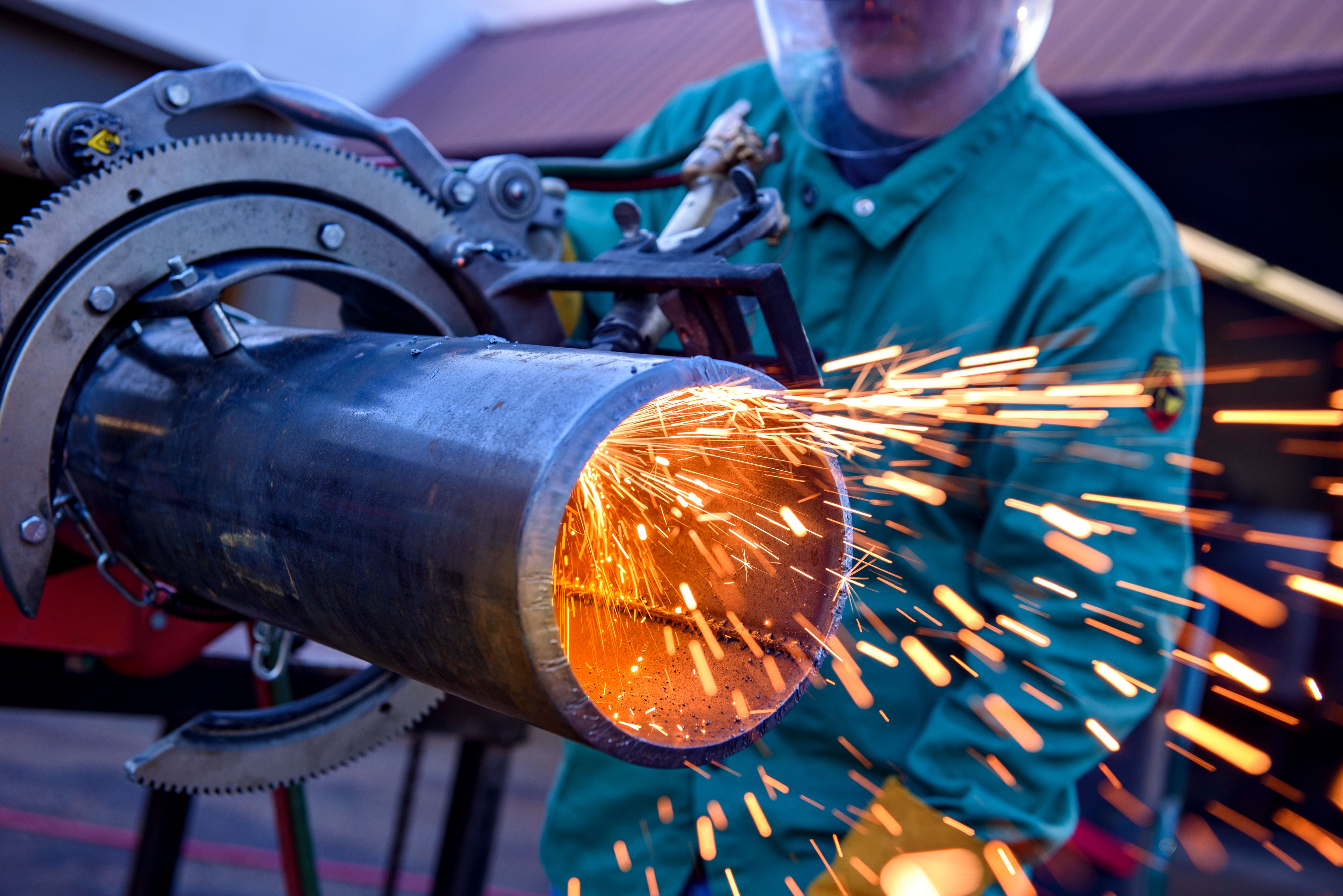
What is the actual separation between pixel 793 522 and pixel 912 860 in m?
0.77

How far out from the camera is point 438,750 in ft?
20.9

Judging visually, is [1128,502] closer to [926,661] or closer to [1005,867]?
[926,661]

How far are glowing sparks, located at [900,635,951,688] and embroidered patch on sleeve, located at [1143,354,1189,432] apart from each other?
0.48 meters

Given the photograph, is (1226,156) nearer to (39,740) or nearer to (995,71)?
(995,71)

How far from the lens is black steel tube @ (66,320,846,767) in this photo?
700 millimetres

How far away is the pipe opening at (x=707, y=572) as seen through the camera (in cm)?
84

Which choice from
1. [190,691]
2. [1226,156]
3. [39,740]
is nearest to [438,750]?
[39,740]

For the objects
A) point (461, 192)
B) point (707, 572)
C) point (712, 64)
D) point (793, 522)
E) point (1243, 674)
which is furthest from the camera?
point (1243, 674)

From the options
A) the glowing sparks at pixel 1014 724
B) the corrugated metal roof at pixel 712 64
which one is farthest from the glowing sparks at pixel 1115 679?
the corrugated metal roof at pixel 712 64

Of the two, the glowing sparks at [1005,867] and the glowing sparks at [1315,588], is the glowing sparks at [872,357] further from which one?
the glowing sparks at [1315,588]

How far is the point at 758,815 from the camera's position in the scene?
1628 millimetres

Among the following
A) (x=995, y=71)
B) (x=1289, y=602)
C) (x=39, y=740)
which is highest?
(x=995, y=71)

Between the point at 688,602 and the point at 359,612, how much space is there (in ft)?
1.00

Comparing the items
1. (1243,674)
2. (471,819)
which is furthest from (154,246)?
(1243,674)
